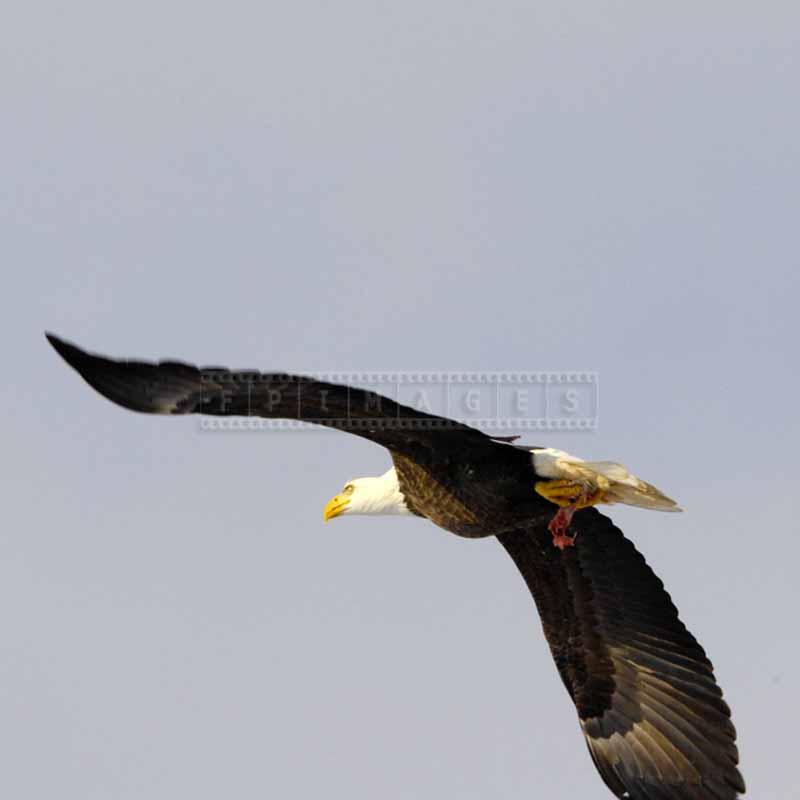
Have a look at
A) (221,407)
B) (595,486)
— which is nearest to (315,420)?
(221,407)

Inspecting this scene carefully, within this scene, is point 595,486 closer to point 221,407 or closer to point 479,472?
point 479,472

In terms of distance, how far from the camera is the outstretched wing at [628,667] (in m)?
14.9

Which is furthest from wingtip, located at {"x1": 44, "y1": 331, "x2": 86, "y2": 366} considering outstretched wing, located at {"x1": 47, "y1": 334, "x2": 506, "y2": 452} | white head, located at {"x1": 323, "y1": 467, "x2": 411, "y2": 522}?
white head, located at {"x1": 323, "y1": 467, "x2": 411, "y2": 522}

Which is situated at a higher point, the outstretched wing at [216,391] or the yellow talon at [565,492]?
the yellow talon at [565,492]

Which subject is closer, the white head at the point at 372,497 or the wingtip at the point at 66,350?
the wingtip at the point at 66,350

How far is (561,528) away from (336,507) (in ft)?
6.09

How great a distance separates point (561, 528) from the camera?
1466 cm

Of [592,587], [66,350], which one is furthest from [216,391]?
[592,587]

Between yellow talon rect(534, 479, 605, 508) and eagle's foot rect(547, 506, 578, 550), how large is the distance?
43 cm

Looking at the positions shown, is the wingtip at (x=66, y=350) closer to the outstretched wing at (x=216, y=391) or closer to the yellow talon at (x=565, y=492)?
the outstretched wing at (x=216, y=391)

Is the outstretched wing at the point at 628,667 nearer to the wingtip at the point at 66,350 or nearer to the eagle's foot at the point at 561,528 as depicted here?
the eagle's foot at the point at 561,528

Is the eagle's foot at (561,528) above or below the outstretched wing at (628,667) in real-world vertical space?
above

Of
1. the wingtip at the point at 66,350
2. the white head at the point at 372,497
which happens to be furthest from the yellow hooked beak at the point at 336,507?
the wingtip at the point at 66,350

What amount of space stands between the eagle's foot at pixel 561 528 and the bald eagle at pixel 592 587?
0.01 metres
